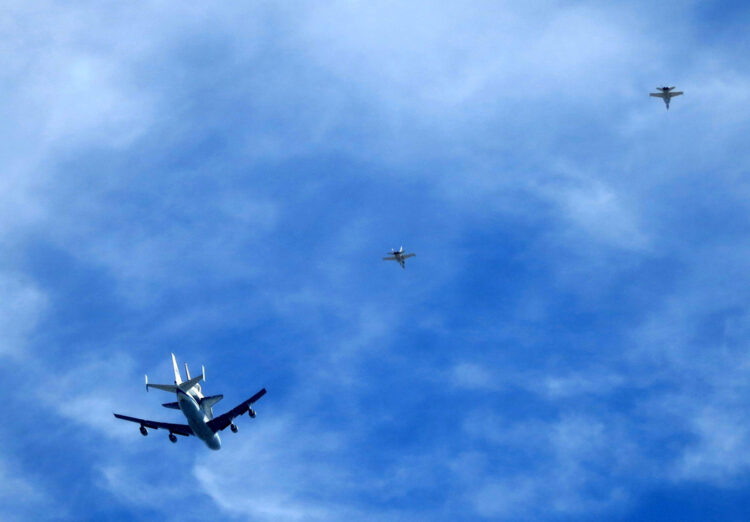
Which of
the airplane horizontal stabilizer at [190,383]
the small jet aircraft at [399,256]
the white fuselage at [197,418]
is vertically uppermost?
the small jet aircraft at [399,256]

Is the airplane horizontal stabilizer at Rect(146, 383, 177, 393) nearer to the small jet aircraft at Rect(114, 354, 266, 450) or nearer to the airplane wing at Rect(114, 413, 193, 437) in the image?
the small jet aircraft at Rect(114, 354, 266, 450)

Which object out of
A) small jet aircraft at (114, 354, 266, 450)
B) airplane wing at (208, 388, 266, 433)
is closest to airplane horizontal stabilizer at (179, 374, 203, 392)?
small jet aircraft at (114, 354, 266, 450)

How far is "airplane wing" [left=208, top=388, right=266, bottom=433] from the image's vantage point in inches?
5910

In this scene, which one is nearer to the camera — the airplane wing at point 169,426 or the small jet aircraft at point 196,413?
the small jet aircraft at point 196,413

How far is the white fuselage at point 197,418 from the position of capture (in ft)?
465

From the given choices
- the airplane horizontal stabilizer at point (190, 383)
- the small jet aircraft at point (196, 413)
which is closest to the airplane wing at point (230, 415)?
the small jet aircraft at point (196, 413)

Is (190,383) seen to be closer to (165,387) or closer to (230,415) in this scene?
(165,387)

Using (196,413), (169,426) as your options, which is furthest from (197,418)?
(169,426)

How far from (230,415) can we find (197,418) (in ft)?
25.2

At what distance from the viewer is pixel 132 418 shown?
152 meters

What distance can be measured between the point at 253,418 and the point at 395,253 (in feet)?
179

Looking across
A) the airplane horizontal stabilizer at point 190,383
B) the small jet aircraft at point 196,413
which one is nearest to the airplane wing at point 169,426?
the small jet aircraft at point 196,413

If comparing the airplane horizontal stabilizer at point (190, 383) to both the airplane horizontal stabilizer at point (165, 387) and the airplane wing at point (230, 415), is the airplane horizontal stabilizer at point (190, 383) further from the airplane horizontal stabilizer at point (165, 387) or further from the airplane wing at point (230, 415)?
the airplane wing at point (230, 415)

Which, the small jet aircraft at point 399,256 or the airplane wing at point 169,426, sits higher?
the small jet aircraft at point 399,256
